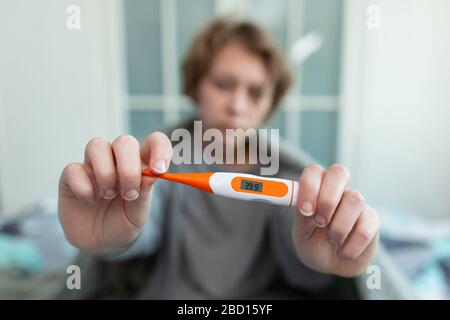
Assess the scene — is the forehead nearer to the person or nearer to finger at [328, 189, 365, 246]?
the person

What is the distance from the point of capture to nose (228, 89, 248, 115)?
544 mm

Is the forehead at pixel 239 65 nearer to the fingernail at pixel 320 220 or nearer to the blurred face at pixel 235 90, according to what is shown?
the blurred face at pixel 235 90

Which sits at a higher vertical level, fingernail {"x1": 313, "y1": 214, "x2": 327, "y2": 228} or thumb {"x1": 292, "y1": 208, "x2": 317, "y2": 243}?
fingernail {"x1": 313, "y1": 214, "x2": 327, "y2": 228}

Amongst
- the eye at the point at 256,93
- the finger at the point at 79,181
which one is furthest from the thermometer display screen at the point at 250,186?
the eye at the point at 256,93

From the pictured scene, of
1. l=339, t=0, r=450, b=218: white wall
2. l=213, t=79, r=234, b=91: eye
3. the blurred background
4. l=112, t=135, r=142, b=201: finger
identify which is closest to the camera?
l=112, t=135, r=142, b=201: finger

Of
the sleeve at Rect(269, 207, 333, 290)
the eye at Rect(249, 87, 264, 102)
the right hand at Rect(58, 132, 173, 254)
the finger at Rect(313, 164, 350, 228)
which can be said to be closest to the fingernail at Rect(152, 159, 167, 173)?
the right hand at Rect(58, 132, 173, 254)

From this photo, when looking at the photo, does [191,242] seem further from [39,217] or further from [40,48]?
[39,217]

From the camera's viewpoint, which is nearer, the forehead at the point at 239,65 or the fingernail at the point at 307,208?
the fingernail at the point at 307,208

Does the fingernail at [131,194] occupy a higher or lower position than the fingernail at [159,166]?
lower

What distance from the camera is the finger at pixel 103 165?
0.26 m

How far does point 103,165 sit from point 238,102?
320mm

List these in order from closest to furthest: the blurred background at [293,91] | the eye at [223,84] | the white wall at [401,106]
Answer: the blurred background at [293,91]
the white wall at [401,106]
the eye at [223,84]

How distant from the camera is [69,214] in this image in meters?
0.31

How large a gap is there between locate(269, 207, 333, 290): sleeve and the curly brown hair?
262 millimetres
